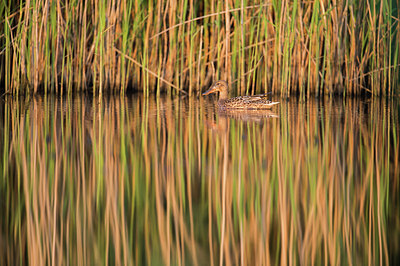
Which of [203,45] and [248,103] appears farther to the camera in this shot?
[203,45]

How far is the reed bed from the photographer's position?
757cm

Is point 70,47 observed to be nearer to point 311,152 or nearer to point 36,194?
point 311,152

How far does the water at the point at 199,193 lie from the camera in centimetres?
248

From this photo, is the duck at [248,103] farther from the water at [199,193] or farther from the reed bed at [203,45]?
the water at [199,193]

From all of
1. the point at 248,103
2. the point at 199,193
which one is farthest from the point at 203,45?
the point at 199,193

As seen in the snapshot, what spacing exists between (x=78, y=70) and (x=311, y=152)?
445cm

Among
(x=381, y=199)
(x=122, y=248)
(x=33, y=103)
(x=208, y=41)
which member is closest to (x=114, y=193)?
(x=122, y=248)

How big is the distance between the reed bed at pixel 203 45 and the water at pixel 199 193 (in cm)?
213

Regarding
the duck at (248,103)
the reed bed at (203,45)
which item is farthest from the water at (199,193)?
the reed bed at (203,45)

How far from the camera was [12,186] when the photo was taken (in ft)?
10.9

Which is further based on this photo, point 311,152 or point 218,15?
point 218,15

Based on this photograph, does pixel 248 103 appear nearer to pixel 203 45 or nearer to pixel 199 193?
pixel 203 45

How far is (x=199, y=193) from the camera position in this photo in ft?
10.5

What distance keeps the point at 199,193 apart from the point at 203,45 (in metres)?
5.40
